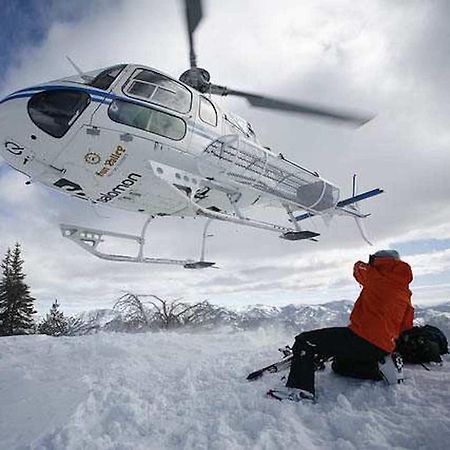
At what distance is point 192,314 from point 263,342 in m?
19.4

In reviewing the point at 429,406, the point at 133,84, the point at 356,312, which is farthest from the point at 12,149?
the point at 429,406

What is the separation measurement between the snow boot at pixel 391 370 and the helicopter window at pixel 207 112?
6.04 metres

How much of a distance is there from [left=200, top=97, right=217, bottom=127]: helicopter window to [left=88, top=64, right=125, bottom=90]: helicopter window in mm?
1820

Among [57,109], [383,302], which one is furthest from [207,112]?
[383,302]

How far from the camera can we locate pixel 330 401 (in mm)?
3961

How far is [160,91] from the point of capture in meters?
7.71

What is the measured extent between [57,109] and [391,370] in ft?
21.5

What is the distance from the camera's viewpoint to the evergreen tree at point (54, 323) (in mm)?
36044

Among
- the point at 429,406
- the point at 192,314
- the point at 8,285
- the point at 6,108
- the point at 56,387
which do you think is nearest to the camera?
the point at 429,406

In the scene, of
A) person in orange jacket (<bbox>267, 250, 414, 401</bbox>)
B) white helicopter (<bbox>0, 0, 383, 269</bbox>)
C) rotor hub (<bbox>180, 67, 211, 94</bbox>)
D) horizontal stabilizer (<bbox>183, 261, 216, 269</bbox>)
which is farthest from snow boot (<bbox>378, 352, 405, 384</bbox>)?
rotor hub (<bbox>180, 67, 211, 94</bbox>)

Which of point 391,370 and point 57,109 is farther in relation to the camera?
point 57,109

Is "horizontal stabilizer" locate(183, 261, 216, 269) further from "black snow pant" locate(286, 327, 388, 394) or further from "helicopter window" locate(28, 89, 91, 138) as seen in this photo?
"black snow pant" locate(286, 327, 388, 394)

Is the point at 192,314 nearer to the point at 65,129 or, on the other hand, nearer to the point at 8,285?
the point at 8,285

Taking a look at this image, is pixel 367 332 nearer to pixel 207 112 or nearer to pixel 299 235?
pixel 299 235
